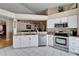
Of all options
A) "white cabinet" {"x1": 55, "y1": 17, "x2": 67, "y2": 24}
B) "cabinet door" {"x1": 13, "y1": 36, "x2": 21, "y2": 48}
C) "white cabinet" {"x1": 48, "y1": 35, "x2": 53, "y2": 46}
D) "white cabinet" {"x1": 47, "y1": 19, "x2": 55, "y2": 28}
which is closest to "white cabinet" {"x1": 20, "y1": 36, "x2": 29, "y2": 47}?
"cabinet door" {"x1": 13, "y1": 36, "x2": 21, "y2": 48}

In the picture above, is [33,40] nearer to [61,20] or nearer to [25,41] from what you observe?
[25,41]

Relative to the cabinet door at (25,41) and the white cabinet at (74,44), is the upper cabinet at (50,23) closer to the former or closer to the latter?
the cabinet door at (25,41)

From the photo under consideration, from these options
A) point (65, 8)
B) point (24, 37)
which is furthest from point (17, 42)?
point (65, 8)

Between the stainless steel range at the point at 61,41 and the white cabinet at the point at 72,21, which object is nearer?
the white cabinet at the point at 72,21

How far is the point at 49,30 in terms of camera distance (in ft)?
23.0

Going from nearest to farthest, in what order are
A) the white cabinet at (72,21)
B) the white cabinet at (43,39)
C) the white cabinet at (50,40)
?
the white cabinet at (72,21) < the white cabinet at (50,40) < the white cabinet at (43,39)

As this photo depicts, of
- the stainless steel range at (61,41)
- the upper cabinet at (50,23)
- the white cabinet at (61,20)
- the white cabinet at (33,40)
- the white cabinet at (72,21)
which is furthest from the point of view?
the upper cabinet at (50,23)

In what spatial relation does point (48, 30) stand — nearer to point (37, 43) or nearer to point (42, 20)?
point (42, 20)

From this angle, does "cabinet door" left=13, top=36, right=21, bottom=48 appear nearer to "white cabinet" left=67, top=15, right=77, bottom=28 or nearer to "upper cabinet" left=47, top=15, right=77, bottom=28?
"upper cabinet" left=47, top=15, right=77, bottom=28

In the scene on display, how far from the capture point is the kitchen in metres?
4.95

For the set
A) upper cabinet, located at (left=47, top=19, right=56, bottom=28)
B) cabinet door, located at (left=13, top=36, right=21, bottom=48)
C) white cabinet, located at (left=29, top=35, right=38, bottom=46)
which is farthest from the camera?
upper cabinet, located at (left=47, top=19, right=56, bottom=28)

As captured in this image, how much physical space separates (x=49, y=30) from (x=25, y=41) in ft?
6.30

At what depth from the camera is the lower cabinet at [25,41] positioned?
5.84m

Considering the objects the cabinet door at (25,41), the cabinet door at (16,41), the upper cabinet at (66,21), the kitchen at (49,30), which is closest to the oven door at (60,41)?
the kitchen at (49,30)
